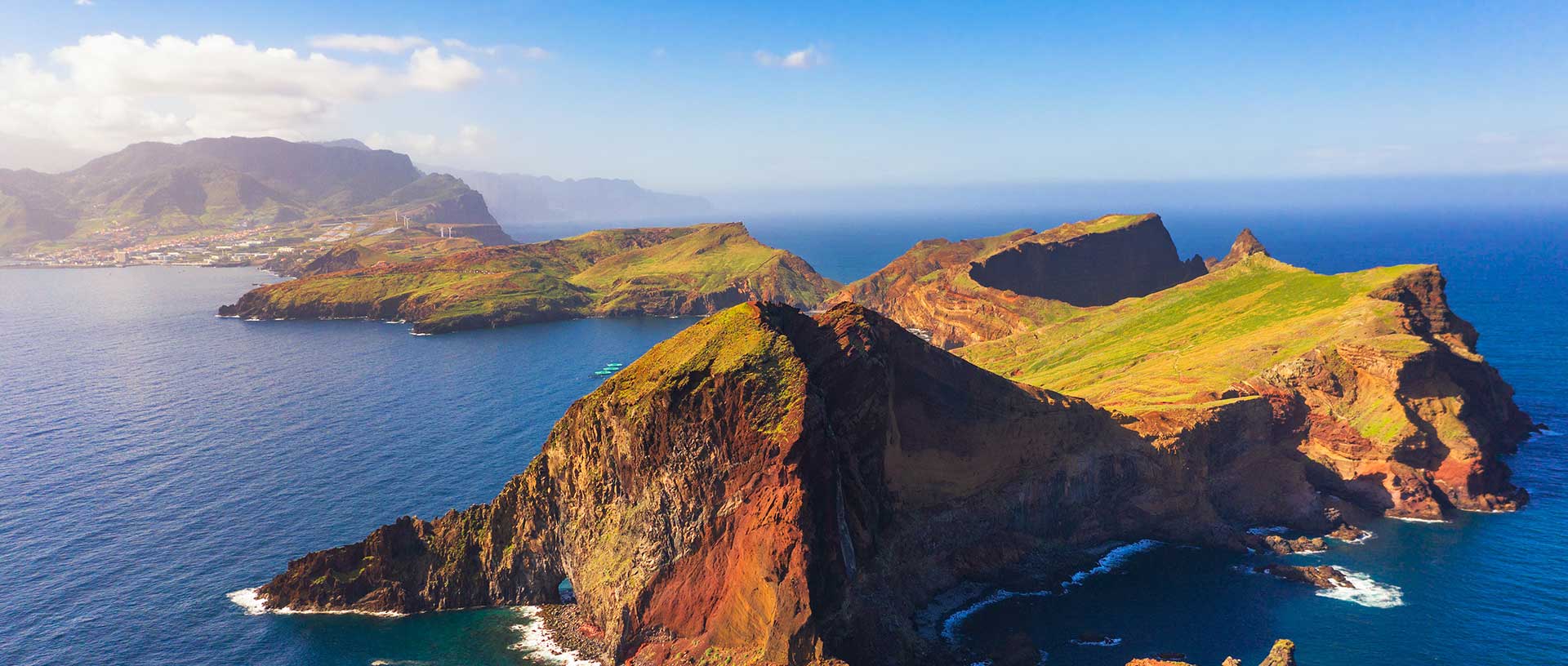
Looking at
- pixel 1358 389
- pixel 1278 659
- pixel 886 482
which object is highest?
pixel 1358 389

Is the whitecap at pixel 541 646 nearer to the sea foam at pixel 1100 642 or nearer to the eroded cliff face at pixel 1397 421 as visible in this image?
the sea foam at pixel 1100 642

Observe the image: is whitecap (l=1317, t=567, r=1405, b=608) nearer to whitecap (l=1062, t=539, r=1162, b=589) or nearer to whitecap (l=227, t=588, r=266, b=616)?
whitecap (l=1062, t=539, r=1162, b=589)

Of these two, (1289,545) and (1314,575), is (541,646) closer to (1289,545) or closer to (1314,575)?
(1314,575)

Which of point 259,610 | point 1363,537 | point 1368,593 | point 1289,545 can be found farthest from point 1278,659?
point 259,610

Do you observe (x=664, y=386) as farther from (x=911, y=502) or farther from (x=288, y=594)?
(x=288, y=594)

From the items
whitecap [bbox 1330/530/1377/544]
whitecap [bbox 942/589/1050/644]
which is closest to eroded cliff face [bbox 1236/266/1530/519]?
whitecap [bbox 1330/530/1377/544]

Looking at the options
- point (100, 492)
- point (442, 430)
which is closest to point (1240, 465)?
point (442, 430)
